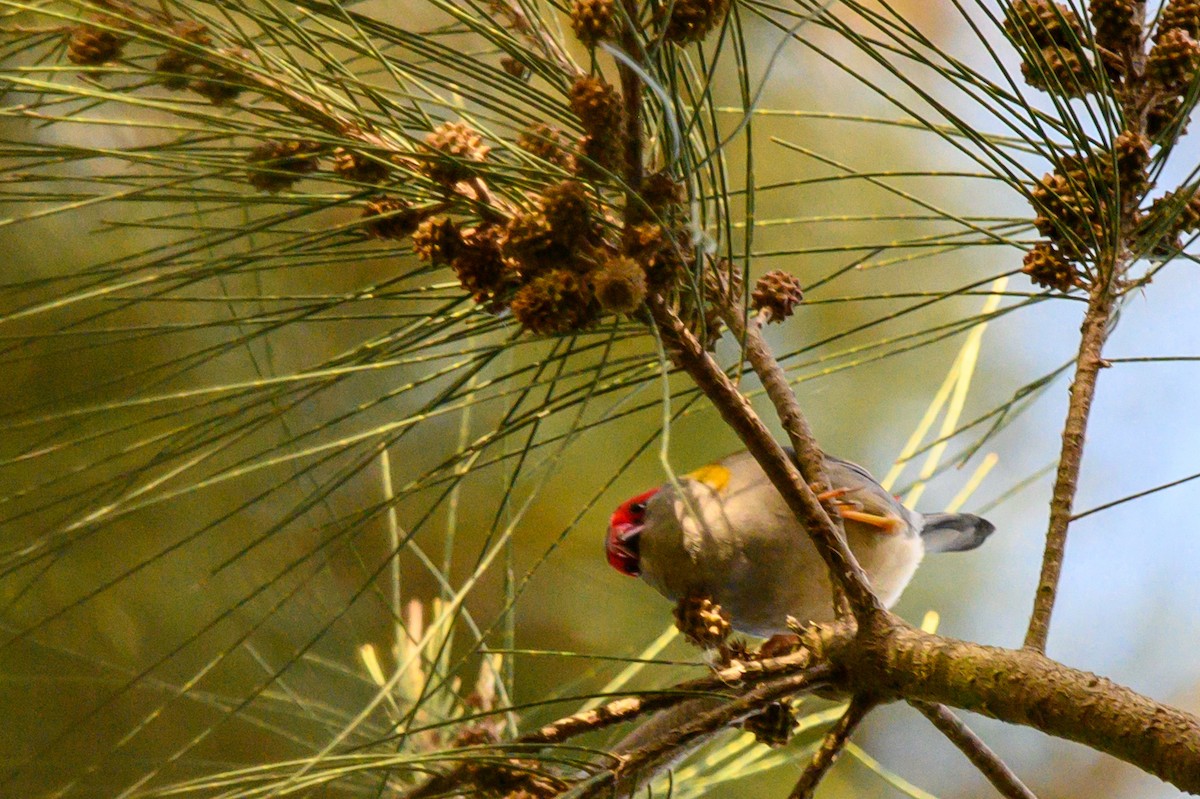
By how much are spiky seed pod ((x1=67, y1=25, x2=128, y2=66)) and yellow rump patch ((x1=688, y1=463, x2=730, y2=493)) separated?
1.70ft

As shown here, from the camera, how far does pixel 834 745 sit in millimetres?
566

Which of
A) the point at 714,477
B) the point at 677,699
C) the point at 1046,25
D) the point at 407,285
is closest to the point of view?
the point at 677,699

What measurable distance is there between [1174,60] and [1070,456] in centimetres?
26

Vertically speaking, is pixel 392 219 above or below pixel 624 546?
above

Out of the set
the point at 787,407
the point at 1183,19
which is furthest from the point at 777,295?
the point at 1183,19

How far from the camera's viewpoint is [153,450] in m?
1.26

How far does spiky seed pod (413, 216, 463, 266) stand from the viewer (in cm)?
58

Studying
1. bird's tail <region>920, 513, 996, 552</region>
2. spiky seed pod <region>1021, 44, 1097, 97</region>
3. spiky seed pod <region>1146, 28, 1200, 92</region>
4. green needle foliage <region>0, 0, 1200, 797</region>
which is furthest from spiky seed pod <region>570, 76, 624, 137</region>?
bird's tail <region>920, 513, 996, 552</region>

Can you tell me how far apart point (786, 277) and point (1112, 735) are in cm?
33

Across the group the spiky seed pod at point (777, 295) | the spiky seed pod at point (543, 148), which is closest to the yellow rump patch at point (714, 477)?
the spiky seed pod at point (777, 295)

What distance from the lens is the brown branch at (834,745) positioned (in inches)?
22.0

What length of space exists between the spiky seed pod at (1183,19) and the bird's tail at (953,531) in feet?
1.61

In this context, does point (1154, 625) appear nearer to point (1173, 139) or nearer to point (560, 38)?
point (1173, 139)

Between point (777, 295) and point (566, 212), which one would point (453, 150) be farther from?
point (777, 295)
